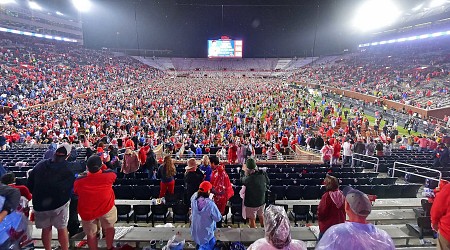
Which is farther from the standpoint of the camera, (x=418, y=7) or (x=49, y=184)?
(x=418, y=7)

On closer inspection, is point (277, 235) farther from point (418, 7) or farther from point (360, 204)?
point (418, 7)

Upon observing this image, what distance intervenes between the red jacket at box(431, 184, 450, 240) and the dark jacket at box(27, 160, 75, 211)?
4.68 m

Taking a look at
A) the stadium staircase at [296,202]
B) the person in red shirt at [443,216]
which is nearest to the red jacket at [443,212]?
the person in red shirt at [443,216]

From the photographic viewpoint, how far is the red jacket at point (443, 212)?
127 inches

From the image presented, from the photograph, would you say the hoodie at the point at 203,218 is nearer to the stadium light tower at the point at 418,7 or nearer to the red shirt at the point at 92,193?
the red shirt at the point at 92,193

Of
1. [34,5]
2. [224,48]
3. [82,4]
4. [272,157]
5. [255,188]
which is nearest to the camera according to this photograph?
[255,188]

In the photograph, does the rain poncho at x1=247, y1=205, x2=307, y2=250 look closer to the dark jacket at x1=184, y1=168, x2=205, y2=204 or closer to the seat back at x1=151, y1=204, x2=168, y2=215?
the dark jacket at x1=184, y1=168, x2=205, y2=204

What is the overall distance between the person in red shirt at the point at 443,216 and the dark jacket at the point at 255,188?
2590 millimetres

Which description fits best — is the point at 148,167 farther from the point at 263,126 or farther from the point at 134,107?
the point at 134,107

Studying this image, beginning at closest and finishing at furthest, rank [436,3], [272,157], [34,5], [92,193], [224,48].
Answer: [92,193] < [272,157] < [436,3] < [34,5] < [224,48]

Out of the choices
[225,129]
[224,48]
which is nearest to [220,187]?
[225,129]

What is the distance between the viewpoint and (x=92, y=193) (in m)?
4.09

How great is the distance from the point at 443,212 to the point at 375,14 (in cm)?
6354

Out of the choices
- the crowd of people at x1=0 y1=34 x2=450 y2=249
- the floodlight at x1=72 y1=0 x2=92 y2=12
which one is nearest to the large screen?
the crowd of people at x1=0 y1=34 x2=450 y2=249
